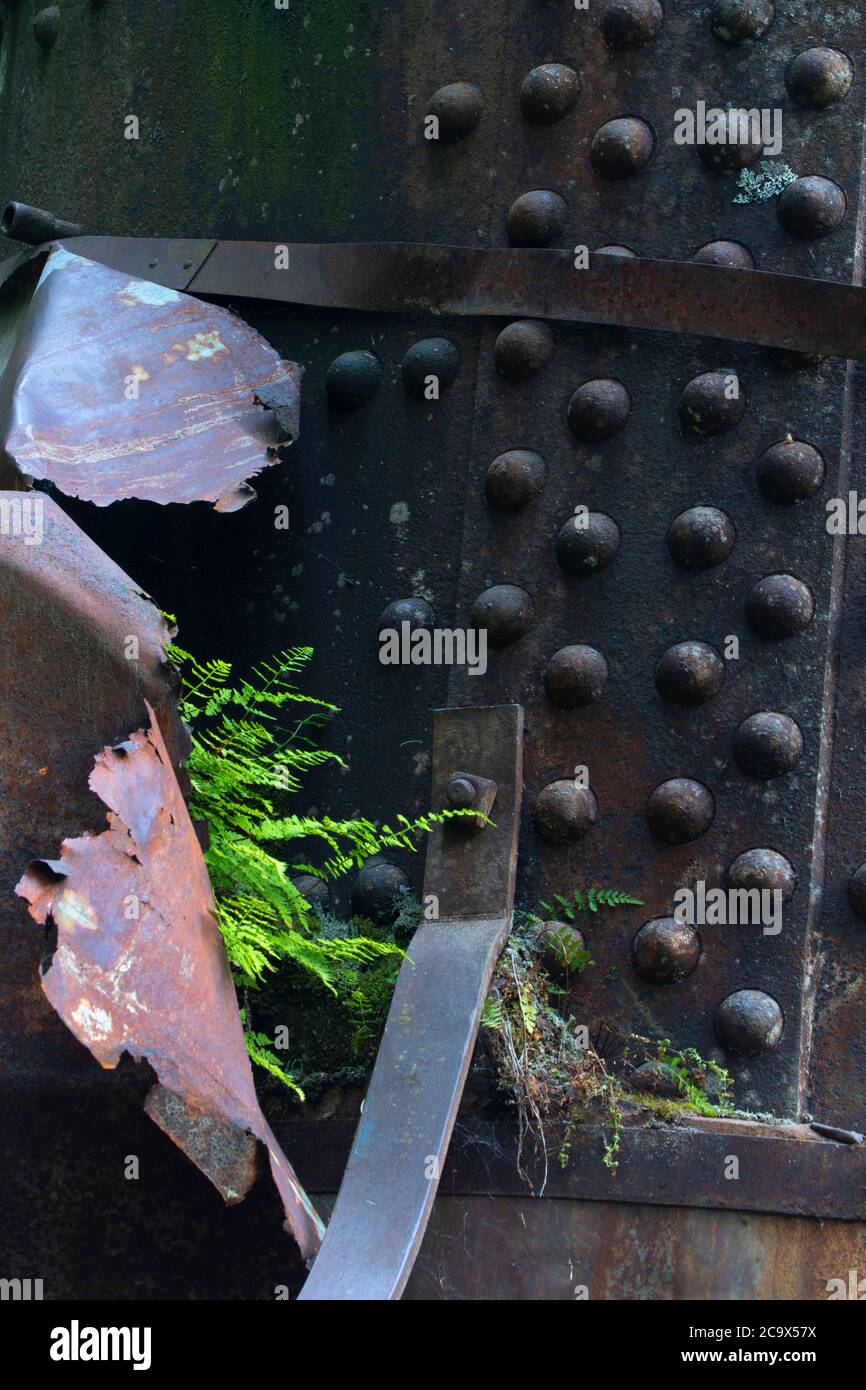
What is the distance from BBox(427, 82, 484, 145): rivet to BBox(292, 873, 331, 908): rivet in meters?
1.93

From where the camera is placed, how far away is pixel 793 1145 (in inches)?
143

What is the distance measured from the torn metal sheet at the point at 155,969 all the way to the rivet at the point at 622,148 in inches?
77.8

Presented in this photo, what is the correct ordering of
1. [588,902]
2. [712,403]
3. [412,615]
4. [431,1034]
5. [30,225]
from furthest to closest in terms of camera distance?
1. [30,225]
2. [412,615]
3. [712,403]
4. [588,902]
5. [431,1034]

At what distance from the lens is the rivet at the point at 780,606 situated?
13.1 feet

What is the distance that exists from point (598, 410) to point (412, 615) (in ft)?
2.16

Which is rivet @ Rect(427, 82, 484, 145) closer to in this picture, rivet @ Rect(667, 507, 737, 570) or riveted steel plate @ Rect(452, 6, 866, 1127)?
riveted steel plate @ Rect(452, 6, 866, 1127)

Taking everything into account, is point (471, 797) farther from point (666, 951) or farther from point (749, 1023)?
point (749, 1023)

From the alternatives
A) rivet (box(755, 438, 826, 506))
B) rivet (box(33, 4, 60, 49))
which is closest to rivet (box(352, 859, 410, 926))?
rivet (box(755, 438, 826, 506))

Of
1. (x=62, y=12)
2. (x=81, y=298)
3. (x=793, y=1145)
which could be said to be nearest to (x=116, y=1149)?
(x=793, y=1145)

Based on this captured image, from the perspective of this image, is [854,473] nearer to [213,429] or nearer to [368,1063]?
[213,429]

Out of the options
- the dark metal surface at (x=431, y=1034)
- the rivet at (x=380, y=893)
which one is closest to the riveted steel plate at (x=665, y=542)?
the dark metal surface at (x=431, y=1034)

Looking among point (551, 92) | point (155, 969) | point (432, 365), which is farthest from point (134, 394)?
point (155, 969)

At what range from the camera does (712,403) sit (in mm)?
4117

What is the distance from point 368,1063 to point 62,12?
3494 millimetres
